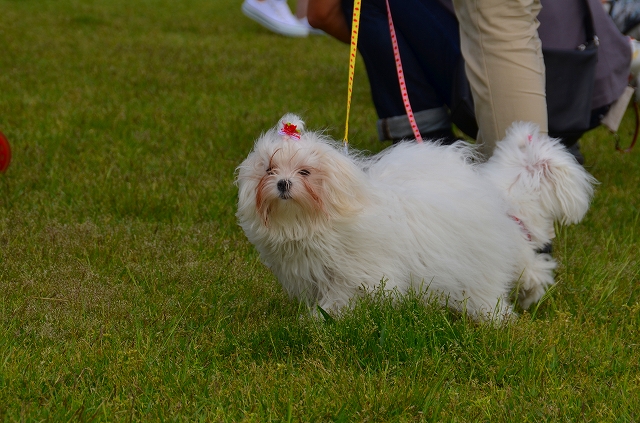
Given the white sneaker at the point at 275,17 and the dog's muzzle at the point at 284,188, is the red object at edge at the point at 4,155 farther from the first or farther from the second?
A: the white sneaker at the point at 275,17

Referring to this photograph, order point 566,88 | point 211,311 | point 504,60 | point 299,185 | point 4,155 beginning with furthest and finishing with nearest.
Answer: point 4,155, point 566,88, point 504,60, point 211,311, point 299,185

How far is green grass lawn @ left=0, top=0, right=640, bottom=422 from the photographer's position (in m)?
2.64

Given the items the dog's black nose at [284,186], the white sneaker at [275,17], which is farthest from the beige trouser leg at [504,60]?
the white sneaker at [275,17]

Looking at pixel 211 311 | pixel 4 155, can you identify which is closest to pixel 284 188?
pixel 211 311

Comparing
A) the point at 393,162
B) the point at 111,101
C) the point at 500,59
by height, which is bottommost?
the point at 111,101

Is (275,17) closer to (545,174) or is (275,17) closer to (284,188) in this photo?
(545,174)

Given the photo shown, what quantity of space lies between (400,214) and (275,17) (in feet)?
27.0

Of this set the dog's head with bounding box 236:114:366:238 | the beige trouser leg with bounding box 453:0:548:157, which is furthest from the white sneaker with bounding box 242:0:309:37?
the dog's head with bounding box 236:114:366:238

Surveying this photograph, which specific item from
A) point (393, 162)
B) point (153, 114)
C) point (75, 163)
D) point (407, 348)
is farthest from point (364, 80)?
point (407, 348)

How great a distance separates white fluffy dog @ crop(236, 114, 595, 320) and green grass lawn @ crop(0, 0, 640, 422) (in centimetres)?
13

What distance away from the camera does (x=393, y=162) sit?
3.39 meters

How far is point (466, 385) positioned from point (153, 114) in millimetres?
4413

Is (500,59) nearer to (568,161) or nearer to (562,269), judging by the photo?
(568,161)

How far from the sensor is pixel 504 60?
3.74 m
